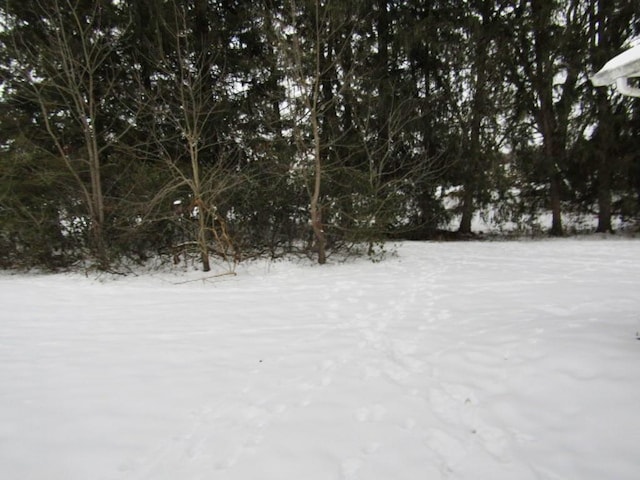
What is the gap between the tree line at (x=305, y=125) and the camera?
25.3 feet

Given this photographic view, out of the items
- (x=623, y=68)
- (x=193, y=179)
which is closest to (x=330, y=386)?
(x=623, y=68)

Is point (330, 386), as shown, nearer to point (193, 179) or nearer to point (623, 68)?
point (623, 68)

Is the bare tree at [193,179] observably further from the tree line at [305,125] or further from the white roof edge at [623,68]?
the white roof edge at [623,68]

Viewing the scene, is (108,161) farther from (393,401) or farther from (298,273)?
(393,401)

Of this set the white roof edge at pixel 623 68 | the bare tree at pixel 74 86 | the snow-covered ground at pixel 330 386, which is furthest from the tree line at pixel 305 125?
the white roof edge at pixel 623 68

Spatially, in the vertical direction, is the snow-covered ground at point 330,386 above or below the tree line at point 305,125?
below

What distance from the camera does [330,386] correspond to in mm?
2570

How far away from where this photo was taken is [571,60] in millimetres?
11211

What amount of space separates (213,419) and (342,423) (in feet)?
2.76

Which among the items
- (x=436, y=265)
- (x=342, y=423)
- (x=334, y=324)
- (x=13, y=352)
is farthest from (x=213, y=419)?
(x=436, y=265)

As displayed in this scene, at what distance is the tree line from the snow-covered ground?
136 inches

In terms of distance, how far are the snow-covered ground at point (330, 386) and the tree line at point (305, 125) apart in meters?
3.45

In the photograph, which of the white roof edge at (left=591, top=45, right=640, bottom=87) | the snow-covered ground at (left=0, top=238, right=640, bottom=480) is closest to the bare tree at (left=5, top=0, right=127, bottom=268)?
the snow-covered ground at (left=0, top=238, right=640, bottom=480)

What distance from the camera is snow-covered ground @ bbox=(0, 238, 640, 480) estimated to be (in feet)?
5.95
